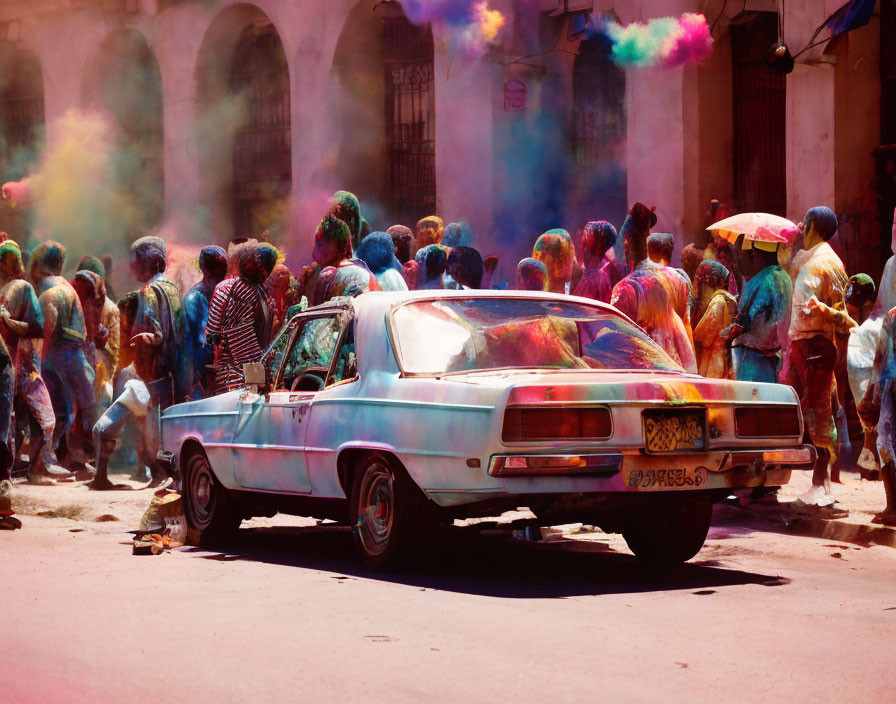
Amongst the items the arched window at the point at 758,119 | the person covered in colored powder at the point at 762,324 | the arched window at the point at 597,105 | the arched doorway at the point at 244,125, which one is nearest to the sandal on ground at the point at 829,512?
the person covered in colored powder at the point at 762,324

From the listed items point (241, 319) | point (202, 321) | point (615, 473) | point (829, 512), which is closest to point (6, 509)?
point (241, 319)

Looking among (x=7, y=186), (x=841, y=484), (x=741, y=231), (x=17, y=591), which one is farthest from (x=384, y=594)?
(x=7, y=186)

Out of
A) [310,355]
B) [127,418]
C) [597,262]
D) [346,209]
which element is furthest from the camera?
[127,418]

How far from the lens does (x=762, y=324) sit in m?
10.7

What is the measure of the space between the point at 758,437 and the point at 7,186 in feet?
70.4

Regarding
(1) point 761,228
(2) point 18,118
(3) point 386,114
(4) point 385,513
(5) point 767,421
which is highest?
(2) point 18,118

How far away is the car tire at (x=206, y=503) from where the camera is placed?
948 centimetres

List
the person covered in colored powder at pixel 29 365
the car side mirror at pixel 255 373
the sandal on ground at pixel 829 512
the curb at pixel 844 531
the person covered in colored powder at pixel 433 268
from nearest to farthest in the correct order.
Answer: the car side mirror at pixel 255 373 < the curb at pixel 844 531 < the sandal on ground at pixel 829 512 < the person covered in colored powder at pixel 433 268 < the person covered in colored powder at pixel 29 365

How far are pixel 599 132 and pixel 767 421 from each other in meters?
12.4

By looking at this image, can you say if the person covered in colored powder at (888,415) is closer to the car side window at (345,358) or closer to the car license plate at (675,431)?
the car license plate at (675,431)

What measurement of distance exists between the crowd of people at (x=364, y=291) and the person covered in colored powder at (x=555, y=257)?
17 mm

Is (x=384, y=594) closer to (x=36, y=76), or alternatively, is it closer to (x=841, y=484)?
(x=841, y=484)

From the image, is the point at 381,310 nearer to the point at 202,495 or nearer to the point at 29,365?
the point at 202,495

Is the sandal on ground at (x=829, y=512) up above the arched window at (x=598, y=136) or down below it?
below
